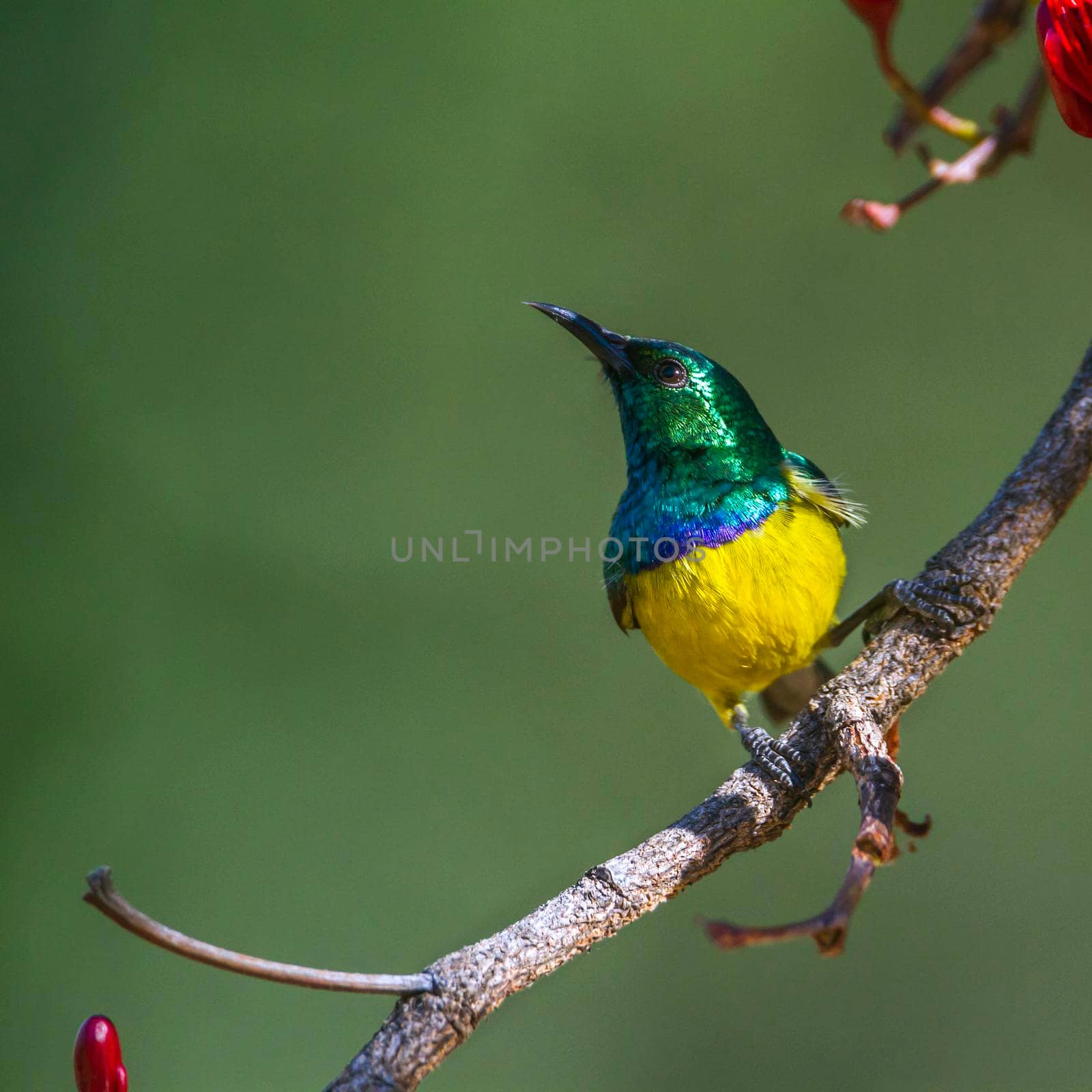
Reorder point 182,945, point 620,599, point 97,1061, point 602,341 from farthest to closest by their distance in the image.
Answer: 1. point 620,599
2. point 602,341
3. point 97,1061
4. point 182,945

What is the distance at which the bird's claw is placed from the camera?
1.60 m

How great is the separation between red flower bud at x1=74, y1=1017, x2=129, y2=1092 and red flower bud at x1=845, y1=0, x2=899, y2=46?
147cm

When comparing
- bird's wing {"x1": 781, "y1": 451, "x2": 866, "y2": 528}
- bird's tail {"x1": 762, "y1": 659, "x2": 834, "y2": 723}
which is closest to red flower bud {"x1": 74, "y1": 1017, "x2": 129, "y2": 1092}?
bird's wing {"x1": 781, "y1": 451, "x2": 866, "y2": 528}

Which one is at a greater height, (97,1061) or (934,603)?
(934,603)

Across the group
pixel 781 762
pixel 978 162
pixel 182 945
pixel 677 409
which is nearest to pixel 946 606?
pixel 781 762

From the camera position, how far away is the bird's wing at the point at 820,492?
232 cm

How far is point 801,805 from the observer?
1493 millimetres

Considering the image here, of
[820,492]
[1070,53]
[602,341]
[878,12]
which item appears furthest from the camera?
[820,492]

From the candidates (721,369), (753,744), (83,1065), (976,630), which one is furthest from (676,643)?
(83,1065)

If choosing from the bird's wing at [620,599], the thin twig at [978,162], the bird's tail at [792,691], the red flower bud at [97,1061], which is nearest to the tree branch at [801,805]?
the red flower bud at [97,1061]

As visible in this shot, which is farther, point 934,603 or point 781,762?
point 934,603

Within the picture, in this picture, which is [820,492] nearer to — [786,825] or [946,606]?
[946,606]

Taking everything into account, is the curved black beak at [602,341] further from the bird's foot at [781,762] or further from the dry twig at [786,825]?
the bird's foot at [781,762]

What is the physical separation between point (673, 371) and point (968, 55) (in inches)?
31.5
